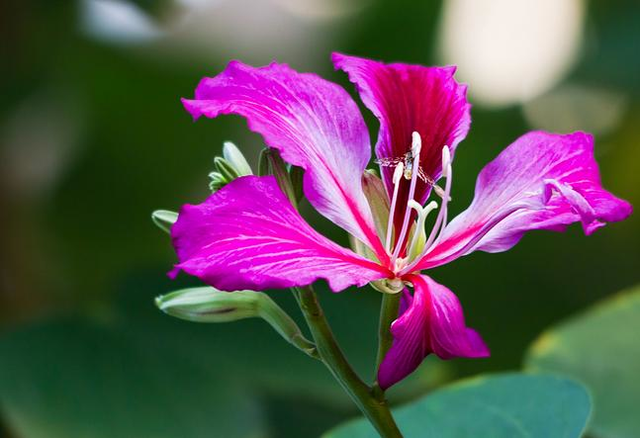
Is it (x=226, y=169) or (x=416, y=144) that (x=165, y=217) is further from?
(x=416, y=144)

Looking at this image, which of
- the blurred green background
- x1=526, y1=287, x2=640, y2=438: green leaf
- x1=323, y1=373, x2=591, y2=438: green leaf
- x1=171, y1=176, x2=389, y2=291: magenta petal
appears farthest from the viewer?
the blurred green background

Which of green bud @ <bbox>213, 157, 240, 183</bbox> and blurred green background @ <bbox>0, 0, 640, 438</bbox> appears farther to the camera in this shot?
blurred green background @ <bbox>0, 0, 640, 438</bbox>

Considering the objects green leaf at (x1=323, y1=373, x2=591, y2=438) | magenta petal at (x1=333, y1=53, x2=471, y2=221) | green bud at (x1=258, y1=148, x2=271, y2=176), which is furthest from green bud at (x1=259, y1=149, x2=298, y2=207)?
green leaf at (x1=323, y1=373, x2=591, y2=438)

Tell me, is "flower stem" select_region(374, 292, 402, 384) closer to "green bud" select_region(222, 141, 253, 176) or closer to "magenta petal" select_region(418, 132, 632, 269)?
"magenta petal" select_region(418, 132, 632, 269)

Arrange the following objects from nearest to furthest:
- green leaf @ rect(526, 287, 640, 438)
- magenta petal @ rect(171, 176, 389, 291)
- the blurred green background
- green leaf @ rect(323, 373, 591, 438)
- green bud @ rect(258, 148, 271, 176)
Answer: magenta petal @ rect(171, 176, 389, 291) → green bud @ rect(258, 148, 271, 176) → green leaf @ rect(323, 373, 591, 438) → green leaf @ rect(526, 287, 640, 438) → the blurred green background

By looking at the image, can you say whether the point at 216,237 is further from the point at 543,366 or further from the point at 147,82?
the point at 147,82

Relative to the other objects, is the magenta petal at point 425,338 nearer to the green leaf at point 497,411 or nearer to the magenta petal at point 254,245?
the magenta petal at point 254,245

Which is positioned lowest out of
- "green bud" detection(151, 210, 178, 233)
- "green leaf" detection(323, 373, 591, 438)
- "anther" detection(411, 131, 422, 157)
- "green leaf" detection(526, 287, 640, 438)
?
"green leaf" detection(526, 287, 640, 438)
